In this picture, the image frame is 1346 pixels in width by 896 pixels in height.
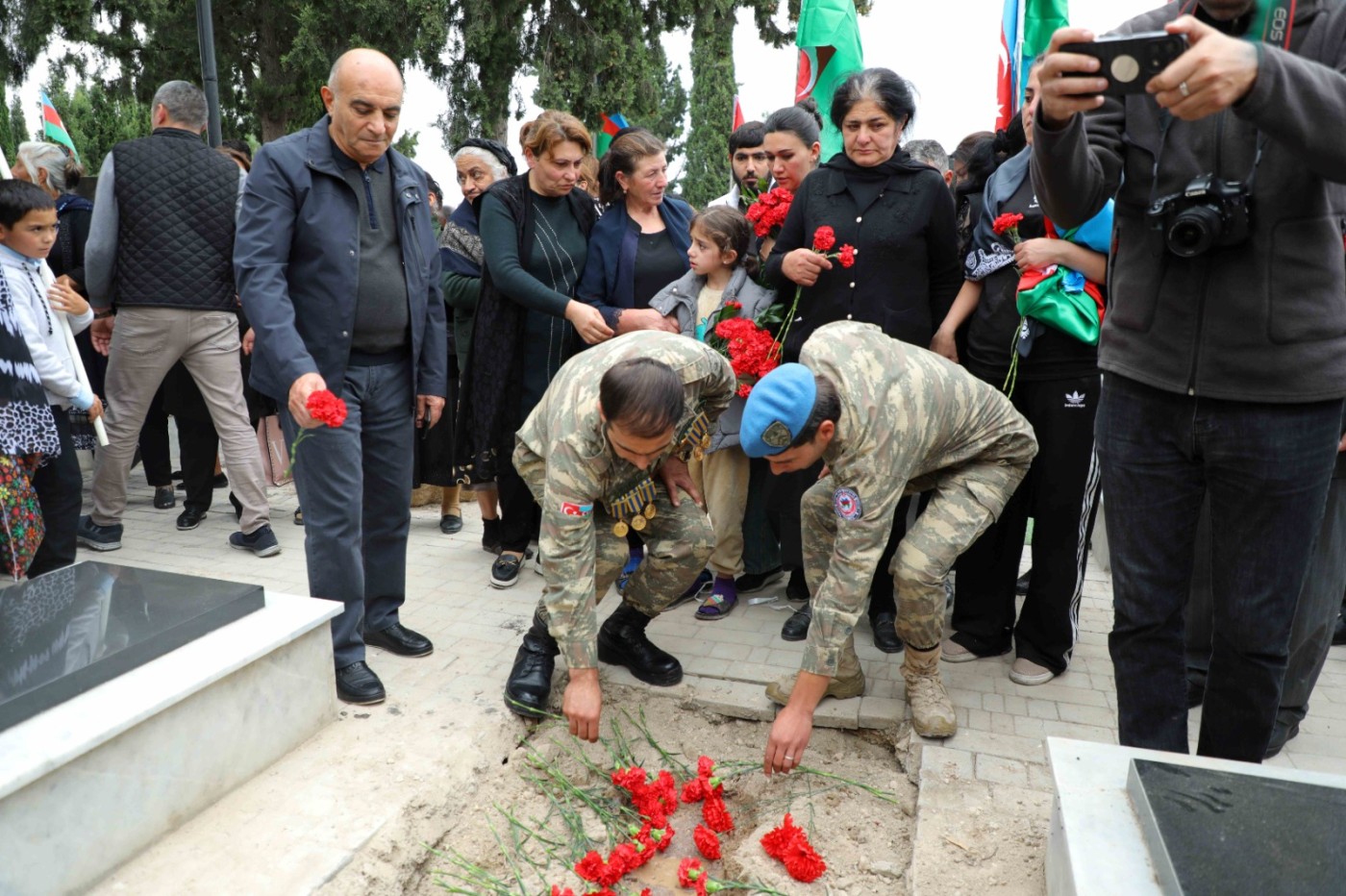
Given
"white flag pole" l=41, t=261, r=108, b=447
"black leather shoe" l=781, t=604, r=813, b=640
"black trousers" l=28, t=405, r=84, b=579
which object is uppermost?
"white flag pole" l=41, t=261, r=108, b=447

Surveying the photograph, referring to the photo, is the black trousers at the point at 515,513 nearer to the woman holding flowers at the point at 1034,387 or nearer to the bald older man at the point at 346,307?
the bald older man at the point at 346,307

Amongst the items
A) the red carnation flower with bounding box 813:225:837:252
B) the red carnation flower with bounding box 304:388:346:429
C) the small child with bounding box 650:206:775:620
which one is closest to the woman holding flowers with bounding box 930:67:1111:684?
the red carnation flower with bounding box 813:225:837:252

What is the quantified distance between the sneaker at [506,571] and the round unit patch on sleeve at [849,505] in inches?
87.2

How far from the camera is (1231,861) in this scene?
5.55 feet

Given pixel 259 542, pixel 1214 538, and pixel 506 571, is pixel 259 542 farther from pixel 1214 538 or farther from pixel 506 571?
pixel 1214 538

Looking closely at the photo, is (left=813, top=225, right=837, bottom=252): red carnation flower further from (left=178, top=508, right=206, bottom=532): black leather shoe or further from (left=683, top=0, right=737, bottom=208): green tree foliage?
(left=683, top=0, right=737, bottom=208): green tree foliage

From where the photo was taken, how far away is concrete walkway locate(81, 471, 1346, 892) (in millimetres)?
2449

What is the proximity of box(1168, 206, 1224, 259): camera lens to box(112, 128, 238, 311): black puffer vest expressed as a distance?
14.3ft

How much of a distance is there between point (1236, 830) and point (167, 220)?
4.93 meters

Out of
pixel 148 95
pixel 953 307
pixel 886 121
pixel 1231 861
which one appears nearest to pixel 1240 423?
pixel 1231 861

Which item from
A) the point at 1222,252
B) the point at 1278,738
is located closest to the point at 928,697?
the point at 1278,738

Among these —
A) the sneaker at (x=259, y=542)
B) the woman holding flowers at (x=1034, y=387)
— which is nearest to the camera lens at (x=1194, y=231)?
the woman holding flowers at (x=1034, y=387)

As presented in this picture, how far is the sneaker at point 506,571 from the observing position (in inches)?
172

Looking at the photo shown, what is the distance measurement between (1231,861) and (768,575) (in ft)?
9.10
